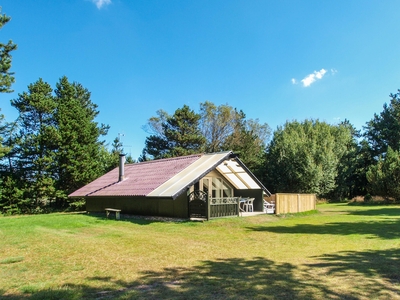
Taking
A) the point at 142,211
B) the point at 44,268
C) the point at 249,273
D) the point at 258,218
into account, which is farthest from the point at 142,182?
the point at 249,273

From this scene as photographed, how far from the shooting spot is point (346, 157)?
3988 centimetres

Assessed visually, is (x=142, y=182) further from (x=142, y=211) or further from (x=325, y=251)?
(x=325, y=251)

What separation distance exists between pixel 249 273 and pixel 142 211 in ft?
42.7

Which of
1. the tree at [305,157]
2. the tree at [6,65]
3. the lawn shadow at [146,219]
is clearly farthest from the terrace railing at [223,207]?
the tree at [305,157]

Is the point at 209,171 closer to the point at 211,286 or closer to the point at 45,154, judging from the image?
the point at 211,286

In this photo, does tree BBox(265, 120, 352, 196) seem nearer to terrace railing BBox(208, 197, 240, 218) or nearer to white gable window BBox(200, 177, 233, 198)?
white gable window BBox(200, 177, 233, 198)

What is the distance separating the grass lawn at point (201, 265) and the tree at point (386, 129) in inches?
1533

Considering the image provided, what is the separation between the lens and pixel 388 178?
3278 cm

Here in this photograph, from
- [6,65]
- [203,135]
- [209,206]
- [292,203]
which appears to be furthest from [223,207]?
[203,135]

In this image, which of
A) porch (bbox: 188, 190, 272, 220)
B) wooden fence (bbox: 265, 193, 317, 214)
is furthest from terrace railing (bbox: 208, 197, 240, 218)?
wooden fence (bbox: 265, 193, 317, 214)

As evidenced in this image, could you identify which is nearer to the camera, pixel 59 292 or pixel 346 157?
pixel 59 292

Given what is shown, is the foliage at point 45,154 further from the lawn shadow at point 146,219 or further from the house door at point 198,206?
the house door at point 198,206

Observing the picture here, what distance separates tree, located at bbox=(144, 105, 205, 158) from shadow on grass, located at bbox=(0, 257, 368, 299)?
113ft

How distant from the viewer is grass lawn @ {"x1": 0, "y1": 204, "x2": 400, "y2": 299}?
4.70 metres
